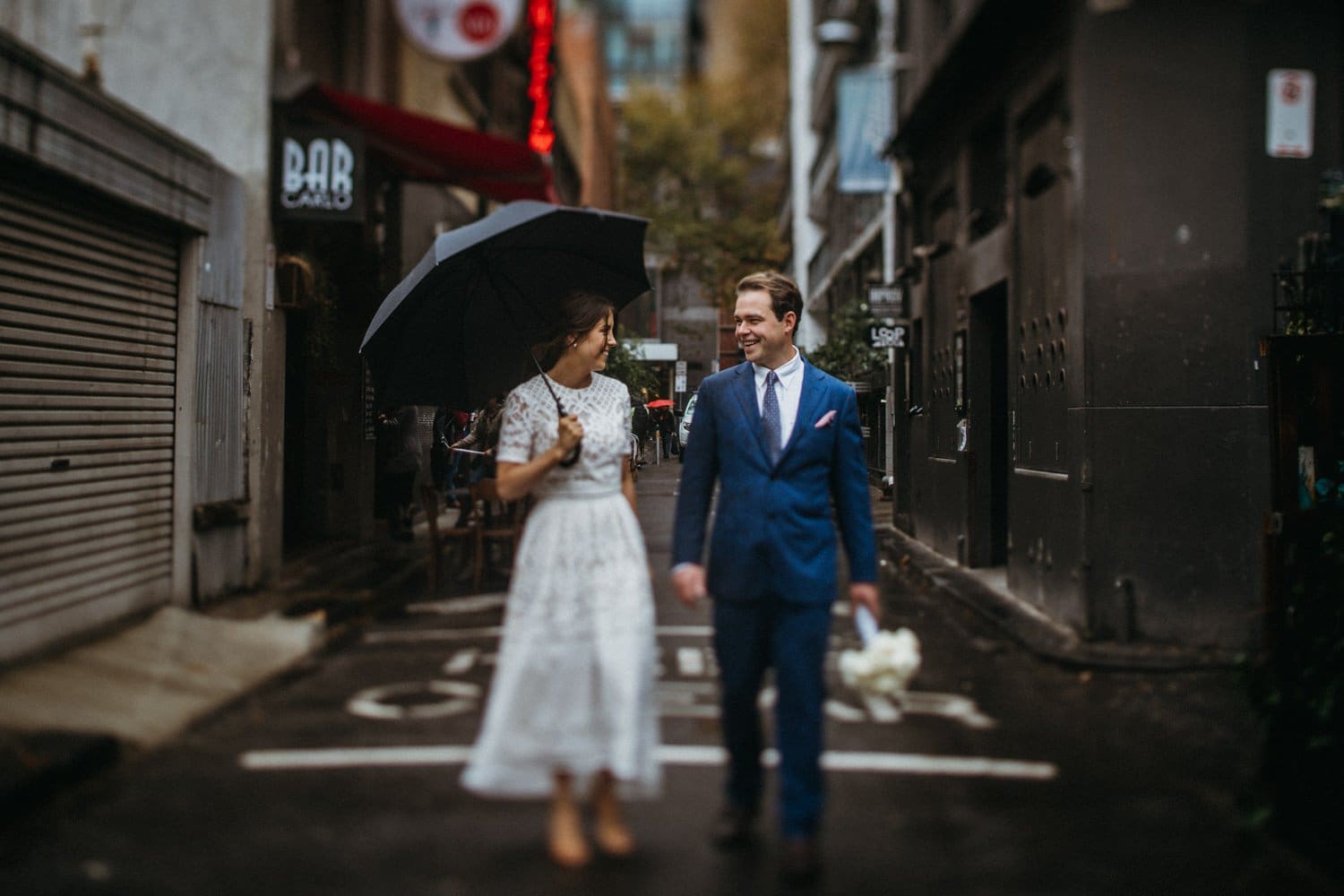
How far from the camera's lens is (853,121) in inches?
671

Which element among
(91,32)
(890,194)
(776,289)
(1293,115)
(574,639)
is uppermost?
(890,194)

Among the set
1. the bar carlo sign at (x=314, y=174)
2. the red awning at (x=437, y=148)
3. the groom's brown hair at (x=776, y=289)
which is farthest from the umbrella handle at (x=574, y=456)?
the red awning at (x=437, y=148)

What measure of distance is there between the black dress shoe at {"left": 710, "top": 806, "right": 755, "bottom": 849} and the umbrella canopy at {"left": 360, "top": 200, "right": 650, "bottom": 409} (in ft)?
6.31

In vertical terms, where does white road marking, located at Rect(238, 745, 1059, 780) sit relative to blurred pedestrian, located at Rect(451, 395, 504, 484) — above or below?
below

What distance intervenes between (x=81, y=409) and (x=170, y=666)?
1.96m

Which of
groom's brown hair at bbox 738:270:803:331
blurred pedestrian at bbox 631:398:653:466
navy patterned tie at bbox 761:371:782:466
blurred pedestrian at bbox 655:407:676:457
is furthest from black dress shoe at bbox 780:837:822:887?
blurred pedestrian at bbox 655:407:676:457

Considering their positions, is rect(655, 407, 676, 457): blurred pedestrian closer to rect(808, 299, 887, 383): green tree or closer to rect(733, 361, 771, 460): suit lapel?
rect(733, 361, 771, 460): suit lapel

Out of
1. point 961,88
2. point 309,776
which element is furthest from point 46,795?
point 961,88

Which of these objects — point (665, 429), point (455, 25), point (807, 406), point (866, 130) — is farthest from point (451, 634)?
point (866, 130)

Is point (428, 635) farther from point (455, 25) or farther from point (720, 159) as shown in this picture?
point (720, 159)

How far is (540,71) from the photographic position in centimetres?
2130

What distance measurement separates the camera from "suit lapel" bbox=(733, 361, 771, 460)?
4.17 metres

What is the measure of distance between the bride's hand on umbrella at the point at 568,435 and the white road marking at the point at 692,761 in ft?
5.58

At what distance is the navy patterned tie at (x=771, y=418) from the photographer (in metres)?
Result: 4.17
